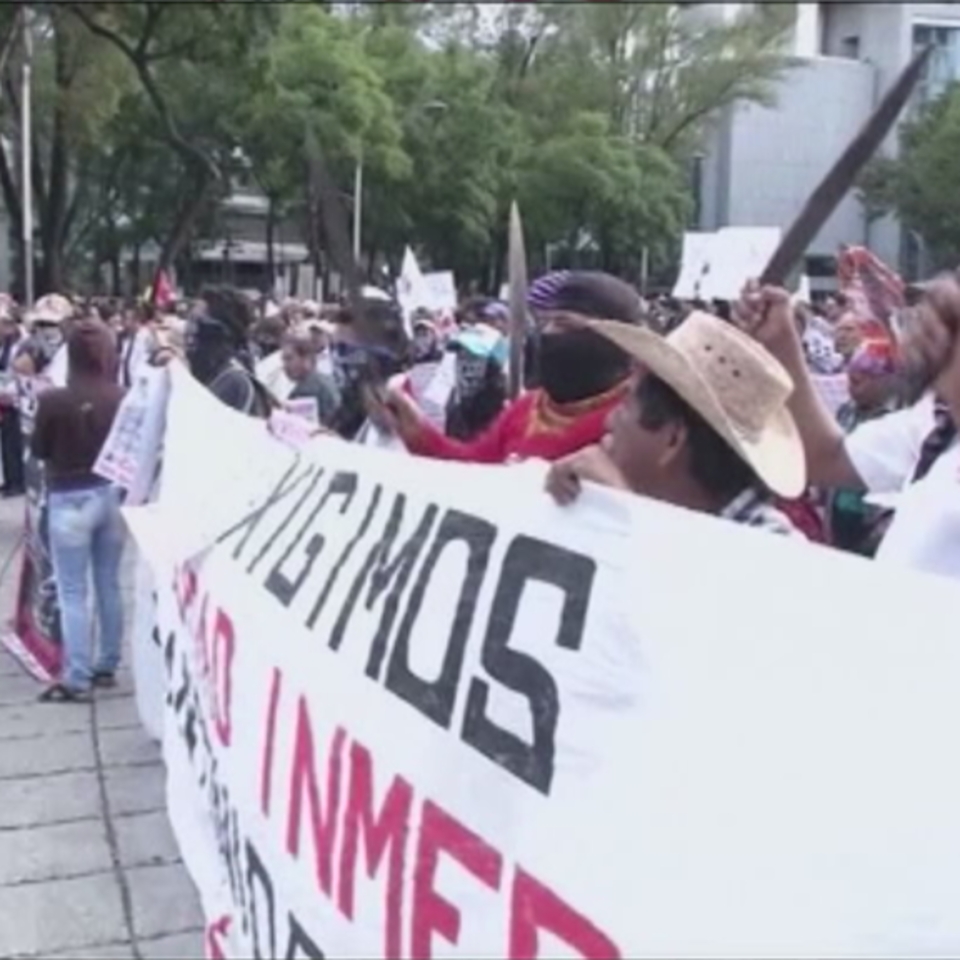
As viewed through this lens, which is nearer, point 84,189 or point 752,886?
point 752,886

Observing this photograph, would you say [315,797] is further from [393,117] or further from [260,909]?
[393,117]

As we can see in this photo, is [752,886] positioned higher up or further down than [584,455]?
further down

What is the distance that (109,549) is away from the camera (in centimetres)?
694

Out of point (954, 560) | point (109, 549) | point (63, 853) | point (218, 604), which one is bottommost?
point (63, 853)

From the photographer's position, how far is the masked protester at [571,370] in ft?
11.5

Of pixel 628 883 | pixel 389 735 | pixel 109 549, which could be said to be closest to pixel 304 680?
pixel 389 735

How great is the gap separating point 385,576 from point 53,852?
8.47 ft

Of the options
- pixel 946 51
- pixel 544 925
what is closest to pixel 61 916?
pixel 544 925

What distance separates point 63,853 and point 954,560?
296cm

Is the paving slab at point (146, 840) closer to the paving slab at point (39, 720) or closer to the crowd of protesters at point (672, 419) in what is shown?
the paving slab at point (39, 720)

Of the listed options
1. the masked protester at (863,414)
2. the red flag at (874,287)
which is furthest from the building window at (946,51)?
the masked protester at (863,414)

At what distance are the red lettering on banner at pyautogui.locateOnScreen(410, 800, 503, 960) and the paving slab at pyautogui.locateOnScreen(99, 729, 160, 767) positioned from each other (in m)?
3.74

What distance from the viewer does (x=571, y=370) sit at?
354 centimetres

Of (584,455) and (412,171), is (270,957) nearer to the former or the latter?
(584,455)
